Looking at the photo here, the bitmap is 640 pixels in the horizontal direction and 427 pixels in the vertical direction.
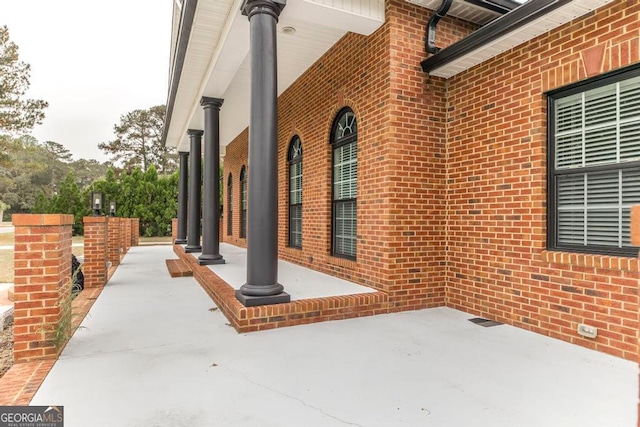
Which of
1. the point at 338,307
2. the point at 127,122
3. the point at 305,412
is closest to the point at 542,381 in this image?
the point at 305,412

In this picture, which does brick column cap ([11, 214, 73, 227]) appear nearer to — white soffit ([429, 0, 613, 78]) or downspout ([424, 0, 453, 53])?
white soffit ([429, 0, 613, 78])

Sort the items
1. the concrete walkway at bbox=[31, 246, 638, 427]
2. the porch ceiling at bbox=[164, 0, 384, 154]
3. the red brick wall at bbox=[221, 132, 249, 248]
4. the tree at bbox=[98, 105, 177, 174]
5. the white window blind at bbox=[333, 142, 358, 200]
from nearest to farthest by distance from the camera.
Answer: the concrete walkway at bbox=[31, 246, 638, 427]
the porch ceiling at bbox=[164, 0, 384, 154]
the white window blind at bbox=[333, 142, 358, 200]
the red brick wall at bbox=[221, 132, 249, 248]
the tree at bbox=[98, 105, 177, 174]

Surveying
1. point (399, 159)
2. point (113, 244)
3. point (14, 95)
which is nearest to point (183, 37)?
point (399, 159)

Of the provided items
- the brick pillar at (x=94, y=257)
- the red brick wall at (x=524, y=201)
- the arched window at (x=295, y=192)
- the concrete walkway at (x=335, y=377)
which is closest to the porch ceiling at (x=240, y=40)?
the arched window at (x=295, y=192)

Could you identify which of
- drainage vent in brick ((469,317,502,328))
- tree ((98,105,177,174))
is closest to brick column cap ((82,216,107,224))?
drainage vent in brick ((469,317,502,328))

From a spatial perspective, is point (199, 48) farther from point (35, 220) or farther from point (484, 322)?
point (484, 322)

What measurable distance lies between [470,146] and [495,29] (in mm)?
1280

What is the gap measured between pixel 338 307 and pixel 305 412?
1.94 metres

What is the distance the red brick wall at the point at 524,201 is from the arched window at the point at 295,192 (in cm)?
352

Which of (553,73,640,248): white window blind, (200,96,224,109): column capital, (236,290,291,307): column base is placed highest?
(200,96,224,109): column capital

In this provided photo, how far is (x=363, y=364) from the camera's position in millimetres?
2799

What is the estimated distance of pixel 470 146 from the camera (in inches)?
172

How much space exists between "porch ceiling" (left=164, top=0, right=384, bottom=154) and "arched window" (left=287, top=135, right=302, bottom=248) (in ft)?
4.54

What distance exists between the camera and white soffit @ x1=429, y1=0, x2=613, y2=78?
310 cm
